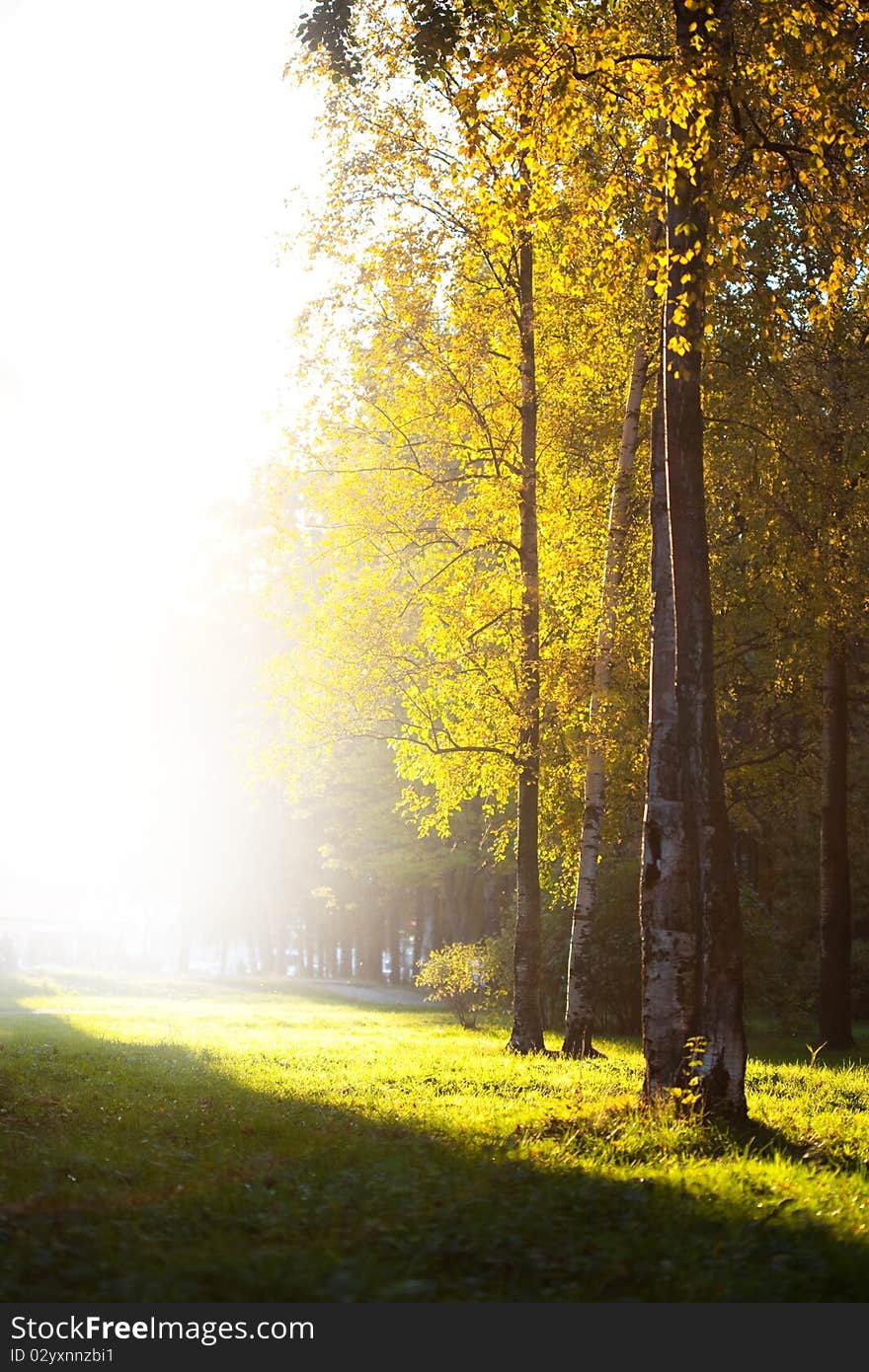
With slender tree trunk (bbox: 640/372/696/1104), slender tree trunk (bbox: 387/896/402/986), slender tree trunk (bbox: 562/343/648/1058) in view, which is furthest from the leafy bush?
slender tree trunk (bbox: 387/896/402/986)

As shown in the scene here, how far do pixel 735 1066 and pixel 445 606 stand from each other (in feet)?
32.2

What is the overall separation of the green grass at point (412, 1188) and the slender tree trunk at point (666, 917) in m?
0.59

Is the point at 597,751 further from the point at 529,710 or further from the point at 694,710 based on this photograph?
the point at 694,710

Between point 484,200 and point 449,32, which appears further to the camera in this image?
point 484,200

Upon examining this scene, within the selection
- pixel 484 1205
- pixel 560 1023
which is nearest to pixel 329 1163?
pixel 484 1205

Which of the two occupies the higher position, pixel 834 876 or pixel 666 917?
pixel 834 876

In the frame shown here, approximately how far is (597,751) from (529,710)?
3.64 feet

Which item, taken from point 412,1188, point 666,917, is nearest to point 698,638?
point 666,917

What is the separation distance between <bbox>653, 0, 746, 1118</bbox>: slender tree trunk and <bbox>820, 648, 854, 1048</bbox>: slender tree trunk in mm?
11245

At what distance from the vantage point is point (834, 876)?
21016mm

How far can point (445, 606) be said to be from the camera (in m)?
18.5

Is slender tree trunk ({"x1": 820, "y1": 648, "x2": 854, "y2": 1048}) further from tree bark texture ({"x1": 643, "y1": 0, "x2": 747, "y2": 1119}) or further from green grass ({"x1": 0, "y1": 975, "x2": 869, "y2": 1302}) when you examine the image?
tree bark texture ({"x1": 643, "y1": 0, "x2": 747, "y2": 1119})

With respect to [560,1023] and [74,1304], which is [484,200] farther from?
[560,1023]

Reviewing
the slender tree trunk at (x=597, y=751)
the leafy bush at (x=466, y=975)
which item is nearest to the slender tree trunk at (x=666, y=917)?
the slender tree trunk at (x=597, y=751)
